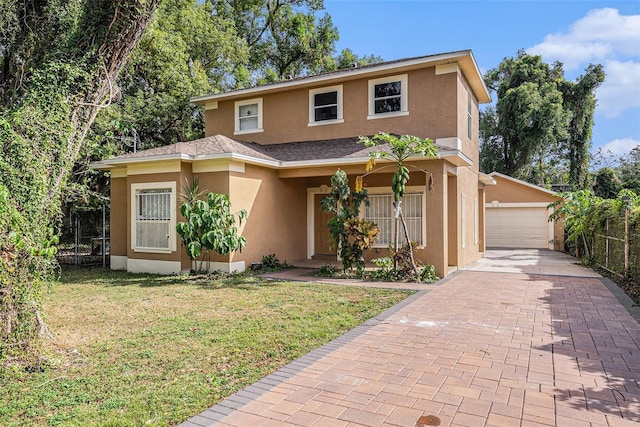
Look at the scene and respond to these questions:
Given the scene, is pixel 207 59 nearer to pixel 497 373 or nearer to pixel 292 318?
pixel 292 318

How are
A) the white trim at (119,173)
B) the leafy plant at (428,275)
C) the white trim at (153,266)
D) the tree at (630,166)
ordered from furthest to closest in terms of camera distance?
the tree at (630,166) < the white trim at (119,173) < the white trim at (153,266) < the leafy plant at (428,275)

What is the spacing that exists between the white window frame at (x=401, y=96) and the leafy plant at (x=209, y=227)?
577cm

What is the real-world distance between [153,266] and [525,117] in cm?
2376

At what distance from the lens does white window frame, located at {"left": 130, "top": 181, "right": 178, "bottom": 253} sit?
11602 mm

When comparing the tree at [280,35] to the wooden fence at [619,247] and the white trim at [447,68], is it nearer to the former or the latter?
the white trim at [447,68]

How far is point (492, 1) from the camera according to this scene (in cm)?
1145

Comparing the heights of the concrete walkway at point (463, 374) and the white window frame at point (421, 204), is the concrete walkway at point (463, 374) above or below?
below

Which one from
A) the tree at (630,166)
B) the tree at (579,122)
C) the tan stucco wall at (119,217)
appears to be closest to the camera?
the tan stucco wall at (119,217)

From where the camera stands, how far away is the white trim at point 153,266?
11.6 meters

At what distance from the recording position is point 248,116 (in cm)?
1546

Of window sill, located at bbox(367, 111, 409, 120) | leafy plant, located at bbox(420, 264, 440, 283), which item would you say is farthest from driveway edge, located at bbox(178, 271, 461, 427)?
window sill, located at bbox(367, 111, 409, 120)

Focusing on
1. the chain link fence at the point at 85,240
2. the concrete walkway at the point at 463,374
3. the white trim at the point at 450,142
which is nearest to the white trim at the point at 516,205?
the white trim at the point at 450,142

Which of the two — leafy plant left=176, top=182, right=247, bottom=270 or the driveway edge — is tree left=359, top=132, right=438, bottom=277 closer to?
leafy plant left=176, top=182, right=247, bottom=270

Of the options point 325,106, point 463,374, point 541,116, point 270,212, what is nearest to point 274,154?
point 270,212
